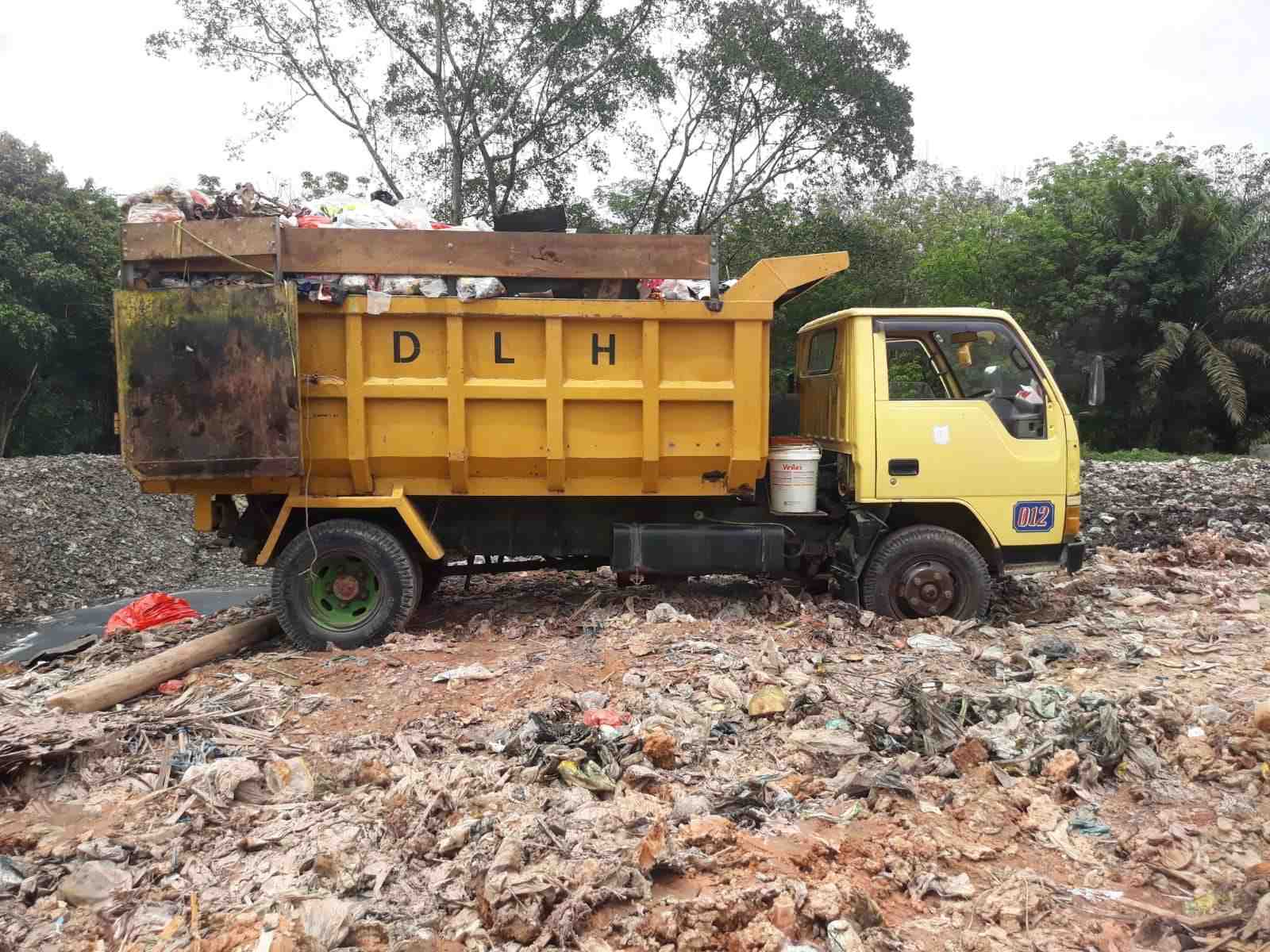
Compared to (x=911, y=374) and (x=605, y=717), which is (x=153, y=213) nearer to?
(x=605, y=717)

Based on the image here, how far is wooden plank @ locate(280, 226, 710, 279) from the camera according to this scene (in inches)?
223

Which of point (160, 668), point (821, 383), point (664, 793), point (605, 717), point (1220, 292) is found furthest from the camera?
point (1220, 292)

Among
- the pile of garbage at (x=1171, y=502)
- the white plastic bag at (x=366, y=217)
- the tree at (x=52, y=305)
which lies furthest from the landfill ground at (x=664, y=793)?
the tree at (x=52, y=305)

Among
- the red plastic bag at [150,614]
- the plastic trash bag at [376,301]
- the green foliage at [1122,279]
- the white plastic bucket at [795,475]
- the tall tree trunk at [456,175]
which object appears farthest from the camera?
the green foliage at [1122,279]

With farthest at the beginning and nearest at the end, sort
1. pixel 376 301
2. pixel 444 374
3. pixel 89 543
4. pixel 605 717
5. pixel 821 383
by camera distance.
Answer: pixel 89 543, pixel 821 383, pixel 444 374, pixel 376 301, pixel 605 717

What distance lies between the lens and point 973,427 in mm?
6121

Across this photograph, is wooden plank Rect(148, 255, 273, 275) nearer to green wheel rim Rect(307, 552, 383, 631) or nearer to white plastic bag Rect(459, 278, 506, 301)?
white plastic bag Rect(459, 278, 506, 301)

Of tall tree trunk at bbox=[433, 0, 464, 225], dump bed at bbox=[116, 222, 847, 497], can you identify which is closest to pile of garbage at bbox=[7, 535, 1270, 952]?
dump bed at bbox=[116, 222, 847, 497]

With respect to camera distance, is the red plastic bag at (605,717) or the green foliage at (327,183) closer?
the red plastic bag at (605,717)

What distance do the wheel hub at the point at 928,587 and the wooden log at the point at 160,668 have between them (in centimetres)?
426

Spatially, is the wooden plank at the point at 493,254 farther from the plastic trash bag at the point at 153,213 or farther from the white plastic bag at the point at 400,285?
the plastic trash bag at the point at 153,213

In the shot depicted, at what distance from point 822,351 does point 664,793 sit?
388cm

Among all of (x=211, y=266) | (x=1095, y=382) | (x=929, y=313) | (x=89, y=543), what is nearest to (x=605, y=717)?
(x=929, y=313)

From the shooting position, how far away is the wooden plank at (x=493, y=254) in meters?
5.66
